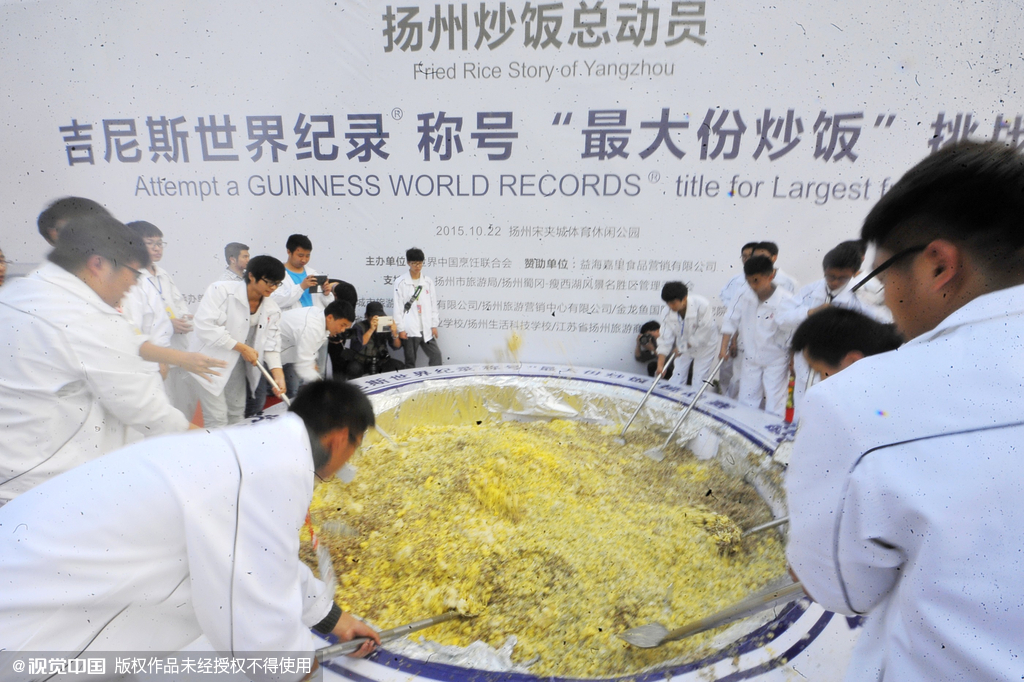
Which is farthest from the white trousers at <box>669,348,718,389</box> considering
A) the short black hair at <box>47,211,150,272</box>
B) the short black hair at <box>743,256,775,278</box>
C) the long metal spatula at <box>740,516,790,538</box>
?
the short black hair at <box>47,211,150,272</box>

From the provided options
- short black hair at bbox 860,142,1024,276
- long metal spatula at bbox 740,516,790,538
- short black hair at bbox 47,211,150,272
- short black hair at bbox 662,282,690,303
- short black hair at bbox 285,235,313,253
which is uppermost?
short black hair at bbox 860,142,1024,276

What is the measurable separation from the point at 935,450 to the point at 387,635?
124cm

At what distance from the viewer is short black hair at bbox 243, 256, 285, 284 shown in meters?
2.25

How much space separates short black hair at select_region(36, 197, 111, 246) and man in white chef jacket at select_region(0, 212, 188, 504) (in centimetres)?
15

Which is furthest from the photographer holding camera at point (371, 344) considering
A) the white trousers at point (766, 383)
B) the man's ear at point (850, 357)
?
the white trousers at point (766, 383)

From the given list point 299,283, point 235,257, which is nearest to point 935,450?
point 299,283

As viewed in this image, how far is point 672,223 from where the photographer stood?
2.71 m

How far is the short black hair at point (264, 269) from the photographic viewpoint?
2252mm

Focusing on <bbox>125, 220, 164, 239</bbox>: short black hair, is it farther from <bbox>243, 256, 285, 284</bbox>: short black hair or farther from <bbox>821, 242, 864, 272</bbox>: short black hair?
<bbox>821, 242, 864, 272</bbox>: short black hair

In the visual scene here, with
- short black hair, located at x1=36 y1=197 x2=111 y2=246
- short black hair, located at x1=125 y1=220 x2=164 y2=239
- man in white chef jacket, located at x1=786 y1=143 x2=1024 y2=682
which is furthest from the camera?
short black hair, located at x1=125 y1=220 x2=164 y2=239

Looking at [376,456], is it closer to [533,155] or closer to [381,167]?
[381,167]

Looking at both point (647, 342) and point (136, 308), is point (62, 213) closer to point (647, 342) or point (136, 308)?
point (136, 308)

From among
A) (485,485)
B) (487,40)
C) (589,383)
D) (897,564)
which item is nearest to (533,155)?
(487,40)

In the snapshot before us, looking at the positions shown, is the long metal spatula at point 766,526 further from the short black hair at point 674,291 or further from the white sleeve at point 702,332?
the white sleeve at point 702,332
